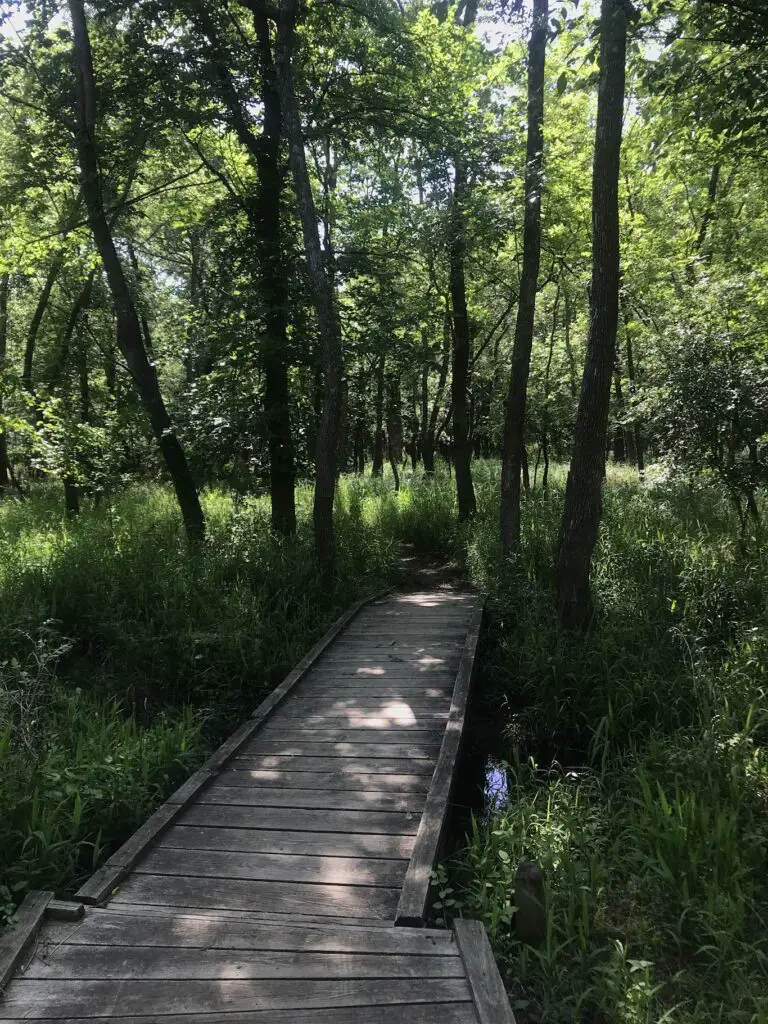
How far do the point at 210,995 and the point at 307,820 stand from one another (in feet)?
4.28

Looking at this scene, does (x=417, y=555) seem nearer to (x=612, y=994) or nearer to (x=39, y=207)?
(x=39, y=207)

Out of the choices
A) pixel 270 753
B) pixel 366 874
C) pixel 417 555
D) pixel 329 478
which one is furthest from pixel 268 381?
pixel 366 874

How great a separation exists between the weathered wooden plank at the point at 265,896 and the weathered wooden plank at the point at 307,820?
0.48 meters

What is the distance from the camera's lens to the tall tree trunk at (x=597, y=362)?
5.48 metres

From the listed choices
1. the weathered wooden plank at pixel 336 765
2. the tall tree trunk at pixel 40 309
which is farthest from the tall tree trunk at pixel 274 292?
the tall tree trunk at pixel 40 309

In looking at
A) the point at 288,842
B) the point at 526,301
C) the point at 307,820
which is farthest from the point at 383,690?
the point at 526,301

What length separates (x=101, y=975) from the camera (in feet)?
8.64

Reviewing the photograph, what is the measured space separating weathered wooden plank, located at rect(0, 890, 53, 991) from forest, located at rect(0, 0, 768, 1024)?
0.75 ft

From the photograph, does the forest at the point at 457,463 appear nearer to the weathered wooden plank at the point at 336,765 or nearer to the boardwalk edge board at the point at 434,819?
the boardwalk edge board at the point at 434,819

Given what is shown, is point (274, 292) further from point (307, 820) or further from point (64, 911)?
point (64, 911)

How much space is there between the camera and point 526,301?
841 centimetres

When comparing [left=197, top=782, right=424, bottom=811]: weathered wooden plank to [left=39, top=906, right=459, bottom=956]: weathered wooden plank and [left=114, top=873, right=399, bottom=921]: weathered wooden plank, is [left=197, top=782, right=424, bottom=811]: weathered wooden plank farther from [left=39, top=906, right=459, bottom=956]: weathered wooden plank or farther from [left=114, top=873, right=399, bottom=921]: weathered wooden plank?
[left=39, top=906, right=459, bottom=956]: weathered wooden plank

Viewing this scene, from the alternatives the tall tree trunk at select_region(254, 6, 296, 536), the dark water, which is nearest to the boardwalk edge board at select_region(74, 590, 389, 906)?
the dark water

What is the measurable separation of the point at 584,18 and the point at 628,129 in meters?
7.64
